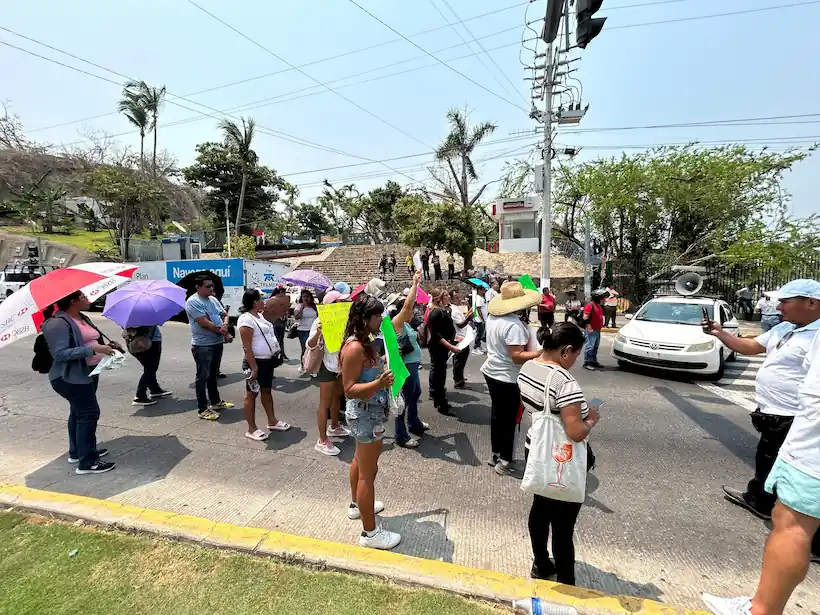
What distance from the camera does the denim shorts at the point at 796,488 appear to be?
6.15 feet

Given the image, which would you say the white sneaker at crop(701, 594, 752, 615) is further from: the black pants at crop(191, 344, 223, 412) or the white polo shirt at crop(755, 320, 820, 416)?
the black pants at crop(191, 344, 223, 412)

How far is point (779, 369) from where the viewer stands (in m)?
3.05

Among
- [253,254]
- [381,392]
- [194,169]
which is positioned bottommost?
[381,392]

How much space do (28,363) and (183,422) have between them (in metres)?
5.74

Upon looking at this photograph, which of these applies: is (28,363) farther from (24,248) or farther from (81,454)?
(24,248)

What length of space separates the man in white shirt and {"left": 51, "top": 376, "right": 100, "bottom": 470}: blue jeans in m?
5.51

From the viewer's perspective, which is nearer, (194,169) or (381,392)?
(381,392)

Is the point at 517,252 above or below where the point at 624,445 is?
above

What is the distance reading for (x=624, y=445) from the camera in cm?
466

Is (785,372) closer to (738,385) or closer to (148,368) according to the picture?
(738,385)

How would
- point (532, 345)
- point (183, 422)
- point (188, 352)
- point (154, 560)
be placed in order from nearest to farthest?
point (154, 560) < point (532, 345) < point (183, 422) < point (188, 352)

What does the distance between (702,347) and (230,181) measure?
39.9 metres

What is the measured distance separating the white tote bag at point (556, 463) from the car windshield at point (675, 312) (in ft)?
24.6

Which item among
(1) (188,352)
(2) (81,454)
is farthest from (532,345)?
(1) (188,352)
